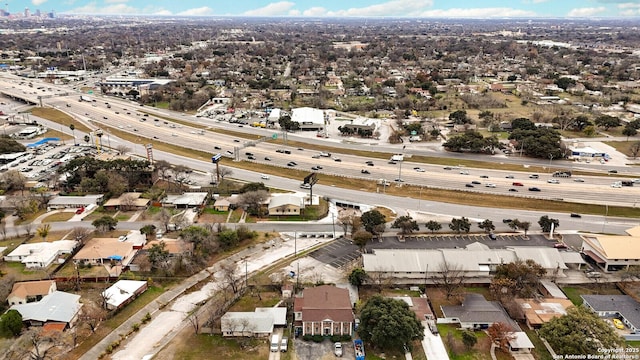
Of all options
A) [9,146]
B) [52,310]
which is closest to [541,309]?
[52,310]

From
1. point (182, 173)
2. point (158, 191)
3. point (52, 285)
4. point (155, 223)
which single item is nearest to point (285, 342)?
point (52, 285)

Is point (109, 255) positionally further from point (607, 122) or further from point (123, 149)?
point (607, 122)

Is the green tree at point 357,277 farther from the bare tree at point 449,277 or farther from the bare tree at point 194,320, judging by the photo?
the bare tree at point 194,320

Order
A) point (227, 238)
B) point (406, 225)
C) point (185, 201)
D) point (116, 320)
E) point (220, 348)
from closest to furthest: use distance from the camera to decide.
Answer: point (220, 348), point (116, 320), point (227, 238), point (406, 225), point (185, 201)

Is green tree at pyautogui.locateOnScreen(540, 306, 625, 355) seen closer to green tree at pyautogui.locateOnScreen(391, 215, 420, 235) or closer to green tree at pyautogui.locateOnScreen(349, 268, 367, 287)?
green tree at pyautogui.locateOnScreen(349, 268, 367, 287)

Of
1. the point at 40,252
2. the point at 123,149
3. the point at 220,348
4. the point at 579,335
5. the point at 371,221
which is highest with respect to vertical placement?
the point at 123,149

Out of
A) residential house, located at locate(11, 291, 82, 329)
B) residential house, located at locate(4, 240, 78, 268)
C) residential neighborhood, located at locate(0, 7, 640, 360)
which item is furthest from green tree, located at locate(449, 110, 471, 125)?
residential house, located at locate(11, 291, 82, 329)
